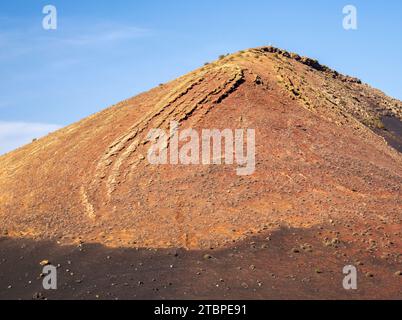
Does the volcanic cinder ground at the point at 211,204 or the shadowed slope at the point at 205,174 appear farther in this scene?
the shadowed slope at the point at 205,174

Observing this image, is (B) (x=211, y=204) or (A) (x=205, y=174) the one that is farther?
(A) (x=205, y=174)

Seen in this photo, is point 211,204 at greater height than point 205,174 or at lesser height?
lesser

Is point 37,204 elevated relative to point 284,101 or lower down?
lower down

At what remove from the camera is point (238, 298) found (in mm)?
20734

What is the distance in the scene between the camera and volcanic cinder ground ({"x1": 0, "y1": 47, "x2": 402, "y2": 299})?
74.8ft

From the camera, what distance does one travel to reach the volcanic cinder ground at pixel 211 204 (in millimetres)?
22812

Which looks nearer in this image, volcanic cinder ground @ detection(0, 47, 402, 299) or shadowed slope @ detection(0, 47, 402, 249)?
volcanic cinder ground @ detection(0, 47, 402, 299)

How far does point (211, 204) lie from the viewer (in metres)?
28.5

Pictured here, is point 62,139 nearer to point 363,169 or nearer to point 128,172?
point 128,172

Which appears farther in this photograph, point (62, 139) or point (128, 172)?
point (62, 139)

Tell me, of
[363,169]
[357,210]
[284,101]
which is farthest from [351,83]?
[357,210]

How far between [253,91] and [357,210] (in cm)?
1328
